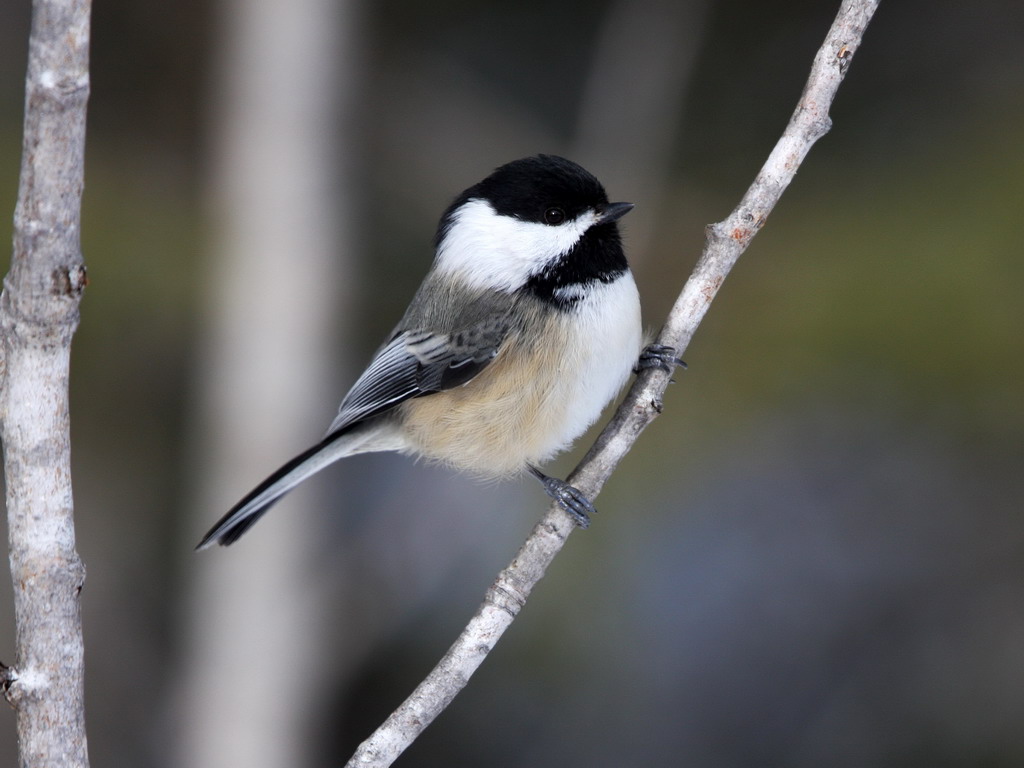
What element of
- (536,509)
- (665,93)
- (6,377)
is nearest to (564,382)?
(6,377)

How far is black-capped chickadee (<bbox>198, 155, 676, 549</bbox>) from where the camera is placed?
1592mm

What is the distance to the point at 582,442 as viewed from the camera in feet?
8.63

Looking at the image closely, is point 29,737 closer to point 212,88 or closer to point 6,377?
point 6,377

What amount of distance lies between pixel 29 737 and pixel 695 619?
189 cm

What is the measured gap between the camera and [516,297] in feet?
5.42

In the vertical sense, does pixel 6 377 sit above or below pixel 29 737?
above

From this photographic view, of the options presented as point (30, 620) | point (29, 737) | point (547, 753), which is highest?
point (30, 620)

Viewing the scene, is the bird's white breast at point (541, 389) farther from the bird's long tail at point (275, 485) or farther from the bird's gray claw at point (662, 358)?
the bird's long tail at point (275, 485)

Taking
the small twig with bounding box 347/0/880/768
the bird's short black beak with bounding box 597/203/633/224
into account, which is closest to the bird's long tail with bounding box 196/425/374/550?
the small twig with bounding box 347/0/880/768

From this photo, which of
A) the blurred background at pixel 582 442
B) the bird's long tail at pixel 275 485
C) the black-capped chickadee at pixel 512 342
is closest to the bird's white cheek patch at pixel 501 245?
the black-capped chickadee at pixel 512 342

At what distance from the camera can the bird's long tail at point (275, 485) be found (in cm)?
154

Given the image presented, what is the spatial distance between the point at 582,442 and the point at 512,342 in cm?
104

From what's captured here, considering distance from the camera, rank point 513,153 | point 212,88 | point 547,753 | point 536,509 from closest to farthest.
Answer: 1. point 547,753
2. point 536,509
3. point 212,88
4. point 513,153

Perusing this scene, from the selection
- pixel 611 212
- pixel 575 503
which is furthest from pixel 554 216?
pixel 575 503
